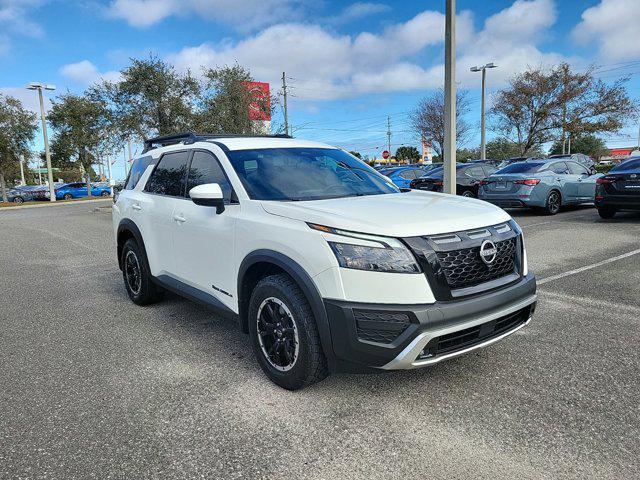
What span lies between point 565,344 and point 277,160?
2.81 meters

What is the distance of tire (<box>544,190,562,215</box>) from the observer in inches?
489

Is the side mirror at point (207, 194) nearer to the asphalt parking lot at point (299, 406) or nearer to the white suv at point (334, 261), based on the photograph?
the white suv at point (334, 261)

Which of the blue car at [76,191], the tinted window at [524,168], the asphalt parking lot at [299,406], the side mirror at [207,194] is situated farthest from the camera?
the blue car at [76,191]

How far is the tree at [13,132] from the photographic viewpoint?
32.0 metres

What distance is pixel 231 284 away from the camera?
364 cm

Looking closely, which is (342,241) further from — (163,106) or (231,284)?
(163,106)

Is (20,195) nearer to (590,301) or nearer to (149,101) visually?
(149,101)

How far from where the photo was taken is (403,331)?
2697mm

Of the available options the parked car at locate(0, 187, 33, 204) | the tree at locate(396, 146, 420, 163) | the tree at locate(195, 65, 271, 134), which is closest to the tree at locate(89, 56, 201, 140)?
the tree at locate(195, 65, 271, 134)

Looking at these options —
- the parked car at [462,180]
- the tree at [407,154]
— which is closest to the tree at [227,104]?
the parked car at [462,180]

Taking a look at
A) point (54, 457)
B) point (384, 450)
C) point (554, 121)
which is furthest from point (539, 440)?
point (554, 121)

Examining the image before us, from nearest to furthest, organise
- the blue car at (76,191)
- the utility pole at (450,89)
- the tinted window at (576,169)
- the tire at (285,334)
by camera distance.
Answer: the tire at (285,334) → the utility pole at (450,89) → the tinted window at (576,169) → the blue car at (76,191)

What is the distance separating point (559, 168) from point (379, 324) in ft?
39.7

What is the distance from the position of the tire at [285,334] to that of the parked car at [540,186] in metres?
10.6
